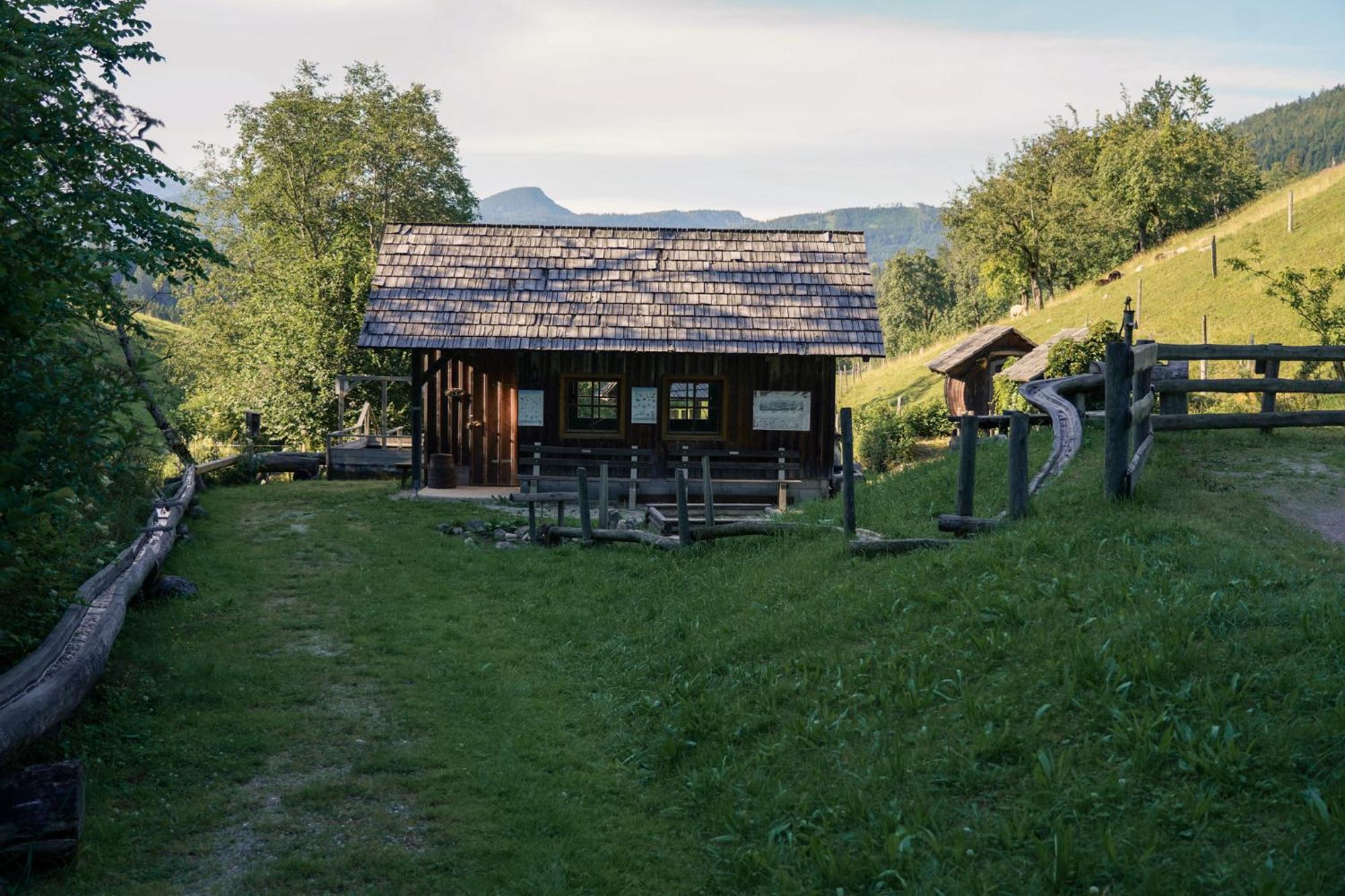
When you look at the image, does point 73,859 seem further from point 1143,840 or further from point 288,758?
point 1143,840

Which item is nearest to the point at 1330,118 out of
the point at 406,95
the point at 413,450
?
the point at 406,95

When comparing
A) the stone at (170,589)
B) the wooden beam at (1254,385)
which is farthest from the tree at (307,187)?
the wooden beam at (1254,385)

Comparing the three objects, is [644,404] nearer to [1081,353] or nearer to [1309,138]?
[1081,353]

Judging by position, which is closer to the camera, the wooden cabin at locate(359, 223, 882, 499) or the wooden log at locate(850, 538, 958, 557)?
the wooden log at locate(850, 538, 958, 557)

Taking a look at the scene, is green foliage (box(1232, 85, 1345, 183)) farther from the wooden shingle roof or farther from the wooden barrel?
the wooden barrel

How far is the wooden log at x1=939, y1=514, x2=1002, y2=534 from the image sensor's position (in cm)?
931

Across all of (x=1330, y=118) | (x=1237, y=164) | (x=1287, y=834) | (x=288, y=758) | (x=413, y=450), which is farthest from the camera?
(x=1330, y=118)

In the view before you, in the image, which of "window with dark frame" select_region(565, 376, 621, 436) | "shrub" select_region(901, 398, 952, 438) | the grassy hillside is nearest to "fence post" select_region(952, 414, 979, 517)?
"window with dark frame" select_region(565, 376, 621, 436)

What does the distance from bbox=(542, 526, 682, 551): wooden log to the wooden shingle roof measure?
19.0 ft

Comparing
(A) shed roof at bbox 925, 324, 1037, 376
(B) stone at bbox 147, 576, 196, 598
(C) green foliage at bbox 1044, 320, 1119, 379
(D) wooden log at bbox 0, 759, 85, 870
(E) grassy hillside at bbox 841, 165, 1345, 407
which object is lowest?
(D) wooden log at bbox 0, 759, 85, 870

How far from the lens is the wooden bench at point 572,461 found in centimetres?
2116

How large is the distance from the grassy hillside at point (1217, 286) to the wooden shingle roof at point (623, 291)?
1587 cm

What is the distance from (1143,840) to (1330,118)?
228m

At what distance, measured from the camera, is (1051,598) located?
7.30m
